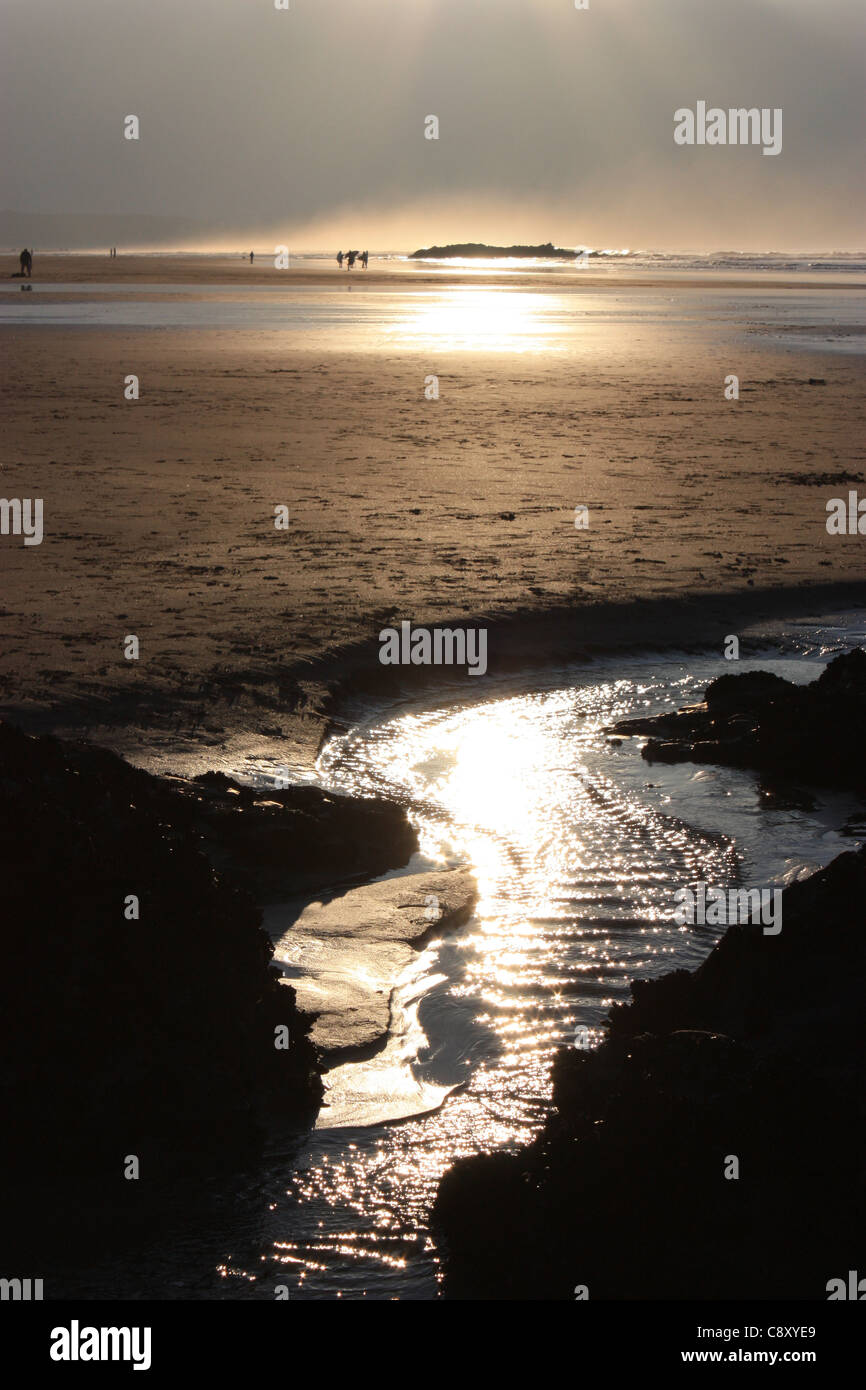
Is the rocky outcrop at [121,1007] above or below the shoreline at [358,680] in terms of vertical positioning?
below

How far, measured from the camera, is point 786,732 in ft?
26.2

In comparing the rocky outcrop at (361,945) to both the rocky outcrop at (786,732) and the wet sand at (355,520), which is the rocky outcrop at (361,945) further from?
the rocky outcrop at (786,732)

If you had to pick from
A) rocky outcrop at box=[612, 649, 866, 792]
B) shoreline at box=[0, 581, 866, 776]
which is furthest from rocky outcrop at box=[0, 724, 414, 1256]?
rocky outcrop at box=[612, 649, 866, 792]

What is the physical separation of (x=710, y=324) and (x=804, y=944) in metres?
39.5

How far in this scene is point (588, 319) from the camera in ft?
140

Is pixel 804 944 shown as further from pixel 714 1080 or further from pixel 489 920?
pixel 489 920

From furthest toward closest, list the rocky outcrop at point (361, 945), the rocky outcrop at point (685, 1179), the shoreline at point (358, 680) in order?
the shoreline at point (358, 680) < the rocky outcrop at point (361, 945) < the rocky outcrop at point (685, 1179)

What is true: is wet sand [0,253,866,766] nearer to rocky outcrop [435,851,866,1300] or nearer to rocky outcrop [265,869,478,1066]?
rocky outcrop [265,869,478,1066]

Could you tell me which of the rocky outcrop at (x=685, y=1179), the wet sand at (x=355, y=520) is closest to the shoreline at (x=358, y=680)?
the wet sand at (x=355, y=520)

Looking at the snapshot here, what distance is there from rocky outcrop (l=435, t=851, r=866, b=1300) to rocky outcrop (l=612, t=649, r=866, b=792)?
3891 millimetres

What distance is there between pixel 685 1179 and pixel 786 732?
188 inches

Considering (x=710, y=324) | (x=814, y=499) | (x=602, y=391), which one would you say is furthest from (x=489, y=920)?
(x=710, y=324)

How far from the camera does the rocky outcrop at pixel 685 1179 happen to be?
3.46 metres

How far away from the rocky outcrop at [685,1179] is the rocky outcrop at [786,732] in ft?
12.8
